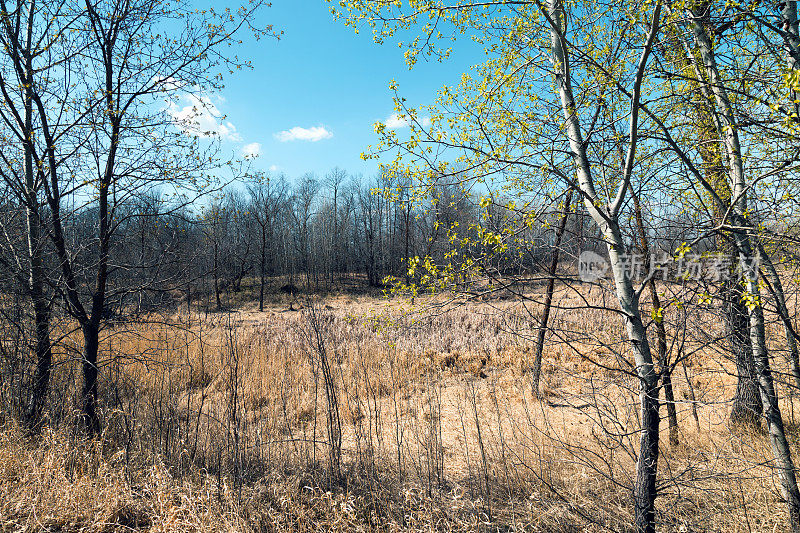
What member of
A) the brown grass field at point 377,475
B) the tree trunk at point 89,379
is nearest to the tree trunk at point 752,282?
Result: the brown grass field at point 377,475

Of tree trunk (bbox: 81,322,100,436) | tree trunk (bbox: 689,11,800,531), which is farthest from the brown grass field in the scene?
tree trunk (bbox: 689,11,800,531)

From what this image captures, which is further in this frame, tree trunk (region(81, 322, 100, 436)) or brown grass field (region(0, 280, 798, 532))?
tree trunk (region(81, 322, 100, 436))

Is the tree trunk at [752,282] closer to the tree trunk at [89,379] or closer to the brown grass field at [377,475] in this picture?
the brown grass field at [377,475]

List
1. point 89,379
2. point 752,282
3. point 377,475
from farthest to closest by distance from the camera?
1. point 89,379
2. point 377,475
3. point 752,282

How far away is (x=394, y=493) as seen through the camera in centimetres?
383

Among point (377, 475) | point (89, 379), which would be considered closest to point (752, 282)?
point (377, 475)

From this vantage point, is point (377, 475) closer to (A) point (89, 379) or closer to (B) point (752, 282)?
(A) point (89, 379)

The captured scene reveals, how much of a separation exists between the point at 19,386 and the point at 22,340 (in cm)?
52

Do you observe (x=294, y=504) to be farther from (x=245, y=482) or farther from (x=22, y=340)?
(x=22, y=340)

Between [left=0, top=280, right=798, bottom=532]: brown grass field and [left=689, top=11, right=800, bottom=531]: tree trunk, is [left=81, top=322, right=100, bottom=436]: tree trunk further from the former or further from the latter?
[left=689, top=11, right=800, bottom=531]: tree trunk

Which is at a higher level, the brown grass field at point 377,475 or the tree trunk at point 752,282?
the tree trunk at point 752,282

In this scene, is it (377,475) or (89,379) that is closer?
(377,475)

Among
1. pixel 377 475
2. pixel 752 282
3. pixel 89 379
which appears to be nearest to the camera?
pixel 752 282

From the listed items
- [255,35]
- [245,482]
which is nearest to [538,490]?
[245,482]
